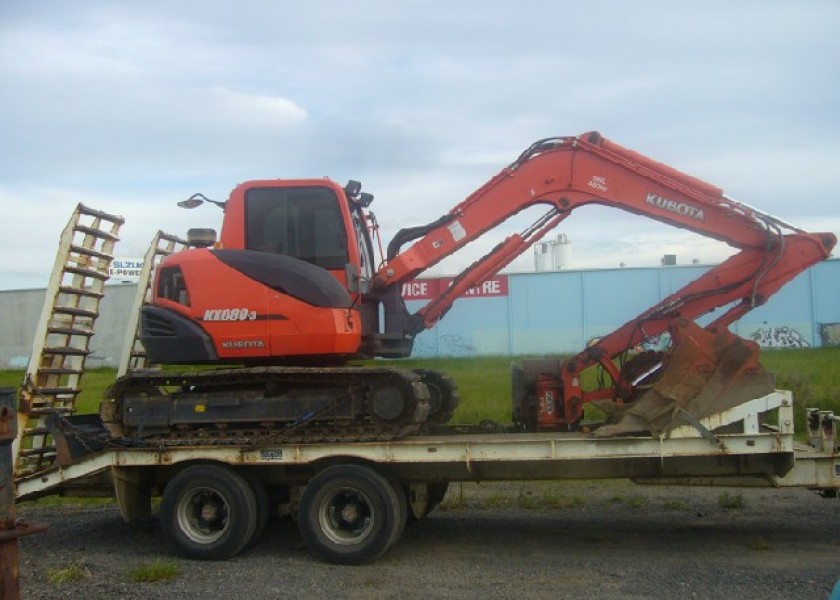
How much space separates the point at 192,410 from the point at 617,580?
4.31m

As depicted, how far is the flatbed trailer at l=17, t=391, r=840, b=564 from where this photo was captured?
868 cm

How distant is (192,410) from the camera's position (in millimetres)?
9547

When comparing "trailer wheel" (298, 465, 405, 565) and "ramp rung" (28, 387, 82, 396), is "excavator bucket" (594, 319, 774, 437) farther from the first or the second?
"ramp rung" (28, 387, 82, 396)

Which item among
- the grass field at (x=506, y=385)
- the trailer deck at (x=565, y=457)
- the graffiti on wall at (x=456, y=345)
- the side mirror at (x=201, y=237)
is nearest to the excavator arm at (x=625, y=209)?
the trailer deck at (x=565, y=457)

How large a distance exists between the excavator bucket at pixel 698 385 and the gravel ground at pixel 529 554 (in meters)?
1.24

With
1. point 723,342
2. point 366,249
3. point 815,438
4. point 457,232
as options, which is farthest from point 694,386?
point 366,249

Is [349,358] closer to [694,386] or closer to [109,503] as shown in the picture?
[694,386]

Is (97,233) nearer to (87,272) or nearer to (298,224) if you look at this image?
(87,272)

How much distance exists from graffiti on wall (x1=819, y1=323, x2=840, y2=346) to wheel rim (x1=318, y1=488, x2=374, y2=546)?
31142 millimetres

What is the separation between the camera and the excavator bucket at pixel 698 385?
28.7 ft

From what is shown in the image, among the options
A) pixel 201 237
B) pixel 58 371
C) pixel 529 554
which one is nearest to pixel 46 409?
pixel 58 371

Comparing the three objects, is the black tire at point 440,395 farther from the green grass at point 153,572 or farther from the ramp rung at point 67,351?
the ramp rung at point 67,351

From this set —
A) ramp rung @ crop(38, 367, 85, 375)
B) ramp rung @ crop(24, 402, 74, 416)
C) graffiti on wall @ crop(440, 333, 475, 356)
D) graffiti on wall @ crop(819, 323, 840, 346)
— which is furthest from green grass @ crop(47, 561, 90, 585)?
graffiti on wall @ crop(819, 323, 840, 346)

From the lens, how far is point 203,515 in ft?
31.1
